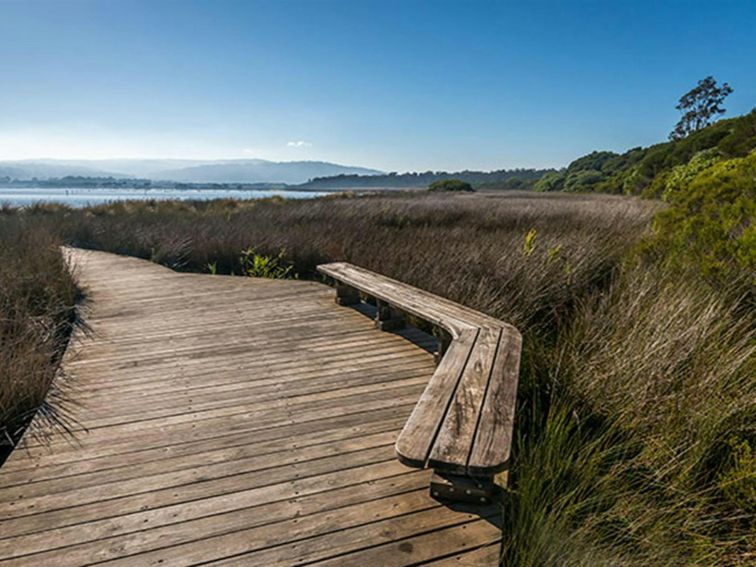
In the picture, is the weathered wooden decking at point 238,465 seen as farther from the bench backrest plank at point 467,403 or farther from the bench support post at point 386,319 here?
the bench backrest plank at point 467,403

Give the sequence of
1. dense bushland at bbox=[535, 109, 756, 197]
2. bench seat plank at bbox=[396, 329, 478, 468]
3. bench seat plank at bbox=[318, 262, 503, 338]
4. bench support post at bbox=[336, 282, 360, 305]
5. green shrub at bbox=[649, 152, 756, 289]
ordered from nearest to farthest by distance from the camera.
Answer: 1. bench seat plank at bbox=[396, 329, 478, 468]
2. bench seat plank at bbox=[318, 262, 503, 338]
3. green shrub at bbox=[649, 152, 756, 289]
4. bench support post at bbox=[336, 282, 360, 305]
5. dense bushland at bbox=[535, 109, 756, 197]

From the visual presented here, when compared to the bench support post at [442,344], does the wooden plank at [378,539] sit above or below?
below

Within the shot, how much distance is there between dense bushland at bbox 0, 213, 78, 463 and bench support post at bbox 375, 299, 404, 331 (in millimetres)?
2711

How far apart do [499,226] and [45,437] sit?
10591 millimetres

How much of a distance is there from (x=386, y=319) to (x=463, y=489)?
8.46 feet

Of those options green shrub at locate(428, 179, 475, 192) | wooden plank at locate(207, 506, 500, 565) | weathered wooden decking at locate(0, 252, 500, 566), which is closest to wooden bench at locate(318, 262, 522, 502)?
wooden plank at locate(207, 506, 500, 565)

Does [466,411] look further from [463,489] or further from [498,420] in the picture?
[463,489]

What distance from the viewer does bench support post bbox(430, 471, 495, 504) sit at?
2.02m

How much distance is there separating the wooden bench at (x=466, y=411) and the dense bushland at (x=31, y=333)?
2397 mm

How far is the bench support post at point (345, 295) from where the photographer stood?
214 inches

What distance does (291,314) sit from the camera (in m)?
5.11

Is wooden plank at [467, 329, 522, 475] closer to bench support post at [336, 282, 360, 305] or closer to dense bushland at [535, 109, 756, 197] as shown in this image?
bench support post at [336, 282, 360, 305]

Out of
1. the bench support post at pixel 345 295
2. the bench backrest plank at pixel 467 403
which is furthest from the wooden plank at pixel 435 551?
the bench support post at pixel 345 295

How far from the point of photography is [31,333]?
395 centimetres
